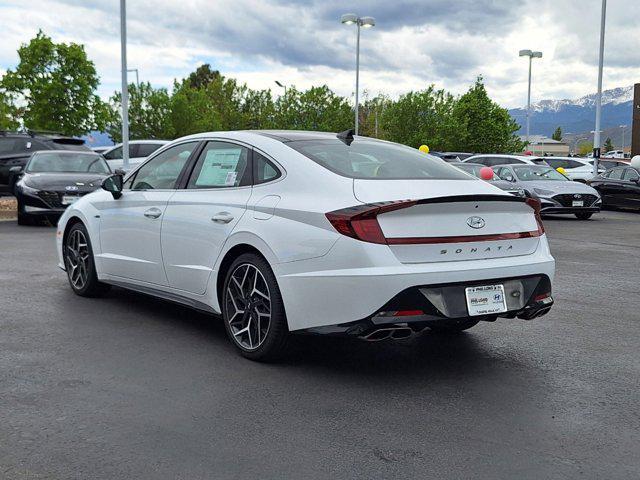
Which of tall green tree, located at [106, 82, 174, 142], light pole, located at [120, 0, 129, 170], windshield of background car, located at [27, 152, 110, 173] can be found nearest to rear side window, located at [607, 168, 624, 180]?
light pole, located at [120, 0, 129, 170]

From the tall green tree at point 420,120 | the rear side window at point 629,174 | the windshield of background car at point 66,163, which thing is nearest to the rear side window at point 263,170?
the windshield of background car at point 66,163

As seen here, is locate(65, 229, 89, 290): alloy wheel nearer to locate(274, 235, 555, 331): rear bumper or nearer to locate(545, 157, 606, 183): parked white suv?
locate(274, 235, 555, 331): rear bumper

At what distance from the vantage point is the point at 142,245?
6406 mm

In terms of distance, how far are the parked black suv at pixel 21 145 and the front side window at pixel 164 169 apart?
1387 cm

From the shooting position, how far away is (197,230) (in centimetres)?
569

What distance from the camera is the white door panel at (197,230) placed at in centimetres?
544

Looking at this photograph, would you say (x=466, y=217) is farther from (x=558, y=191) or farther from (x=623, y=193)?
(x=623, y=193)

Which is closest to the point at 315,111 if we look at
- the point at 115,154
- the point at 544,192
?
the point at 115,154

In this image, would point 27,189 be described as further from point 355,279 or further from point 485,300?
point 485,300

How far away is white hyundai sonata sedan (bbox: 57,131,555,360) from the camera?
15.0 ft

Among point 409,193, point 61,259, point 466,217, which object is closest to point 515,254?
point 466,217

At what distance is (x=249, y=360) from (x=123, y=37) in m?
20.4

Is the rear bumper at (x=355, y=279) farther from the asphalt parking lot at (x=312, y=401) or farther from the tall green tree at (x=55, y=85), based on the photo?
the tall green tree at (x=55, y=85)

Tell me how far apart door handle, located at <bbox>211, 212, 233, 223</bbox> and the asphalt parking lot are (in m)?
0.92
